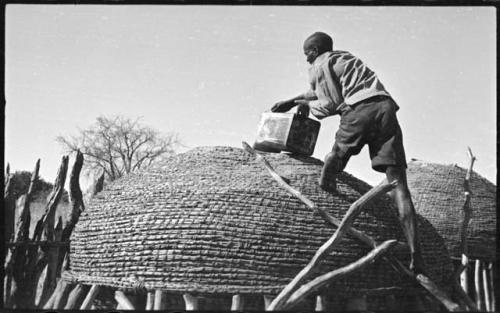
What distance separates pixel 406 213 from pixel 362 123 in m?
1.02

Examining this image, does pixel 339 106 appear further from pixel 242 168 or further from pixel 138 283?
pixel 138 283

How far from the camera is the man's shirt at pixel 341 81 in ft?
22.3

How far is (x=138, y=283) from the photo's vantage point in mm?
6258

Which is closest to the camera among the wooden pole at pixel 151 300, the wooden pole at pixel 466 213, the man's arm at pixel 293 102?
the wooden pole at pixel 151 300

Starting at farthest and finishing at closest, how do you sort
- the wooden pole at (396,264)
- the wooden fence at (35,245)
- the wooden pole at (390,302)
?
the wooden fence at (35,245), the wooden pole at (390,302), the wooden pole at (396,264)

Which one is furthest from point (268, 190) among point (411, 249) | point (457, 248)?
point (457, 248)

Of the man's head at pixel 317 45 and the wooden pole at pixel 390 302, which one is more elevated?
the man's head at pixel 317 45

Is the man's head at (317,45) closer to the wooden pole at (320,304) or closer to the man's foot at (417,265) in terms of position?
the man's foot at (417,265)

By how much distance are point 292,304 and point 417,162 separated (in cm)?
927

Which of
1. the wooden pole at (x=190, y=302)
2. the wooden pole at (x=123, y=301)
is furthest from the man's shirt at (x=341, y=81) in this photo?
the wooden pole at (x=123, y=301)

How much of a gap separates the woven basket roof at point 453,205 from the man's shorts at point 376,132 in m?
6.83

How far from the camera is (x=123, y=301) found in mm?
6332

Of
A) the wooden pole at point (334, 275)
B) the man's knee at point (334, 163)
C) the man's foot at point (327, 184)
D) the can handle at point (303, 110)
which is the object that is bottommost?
the wooden pole at point (334, 275)

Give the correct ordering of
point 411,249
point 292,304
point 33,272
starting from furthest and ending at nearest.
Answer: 1. point 33,272
2. point 411,249
3. point 292,304
